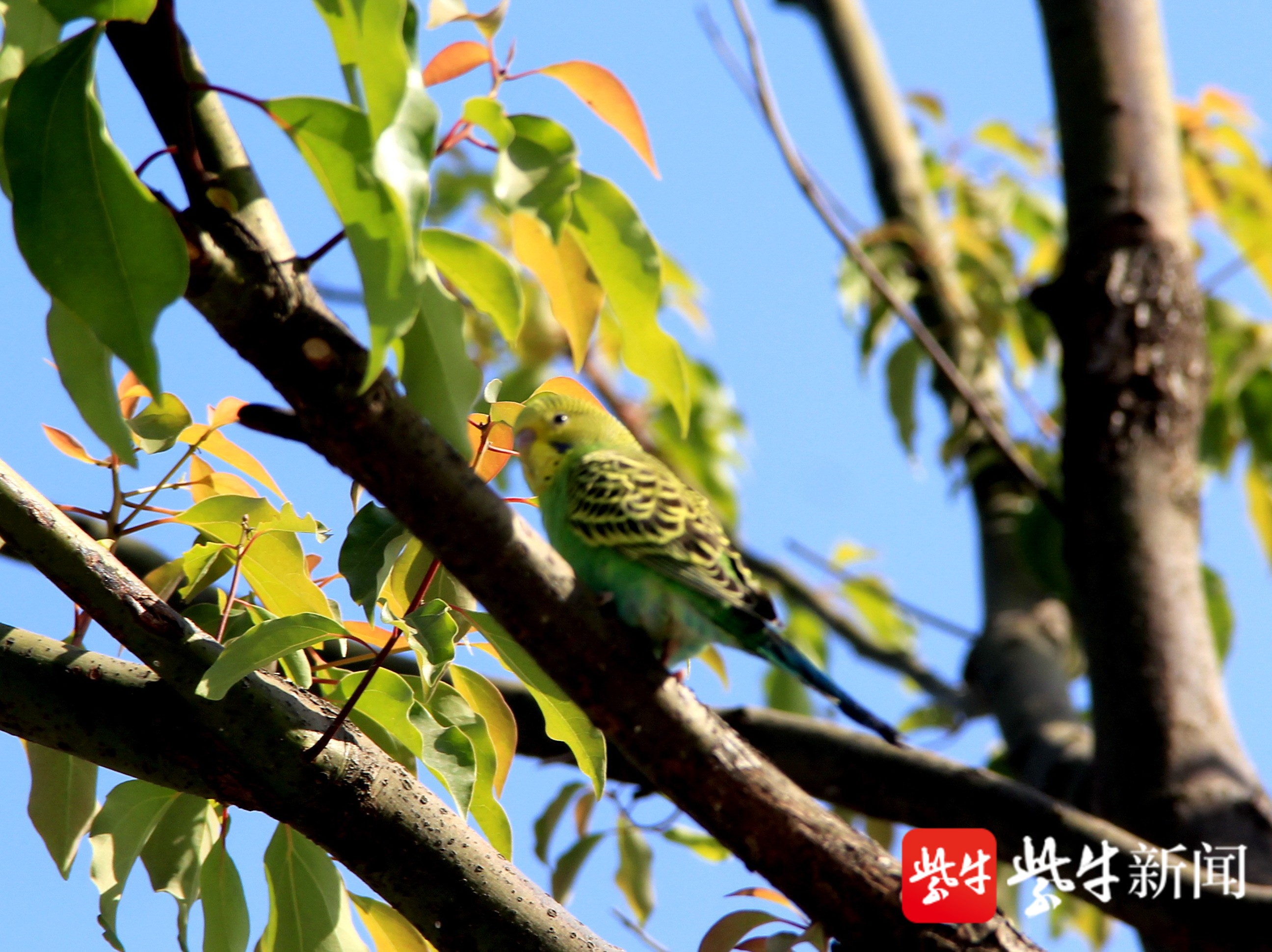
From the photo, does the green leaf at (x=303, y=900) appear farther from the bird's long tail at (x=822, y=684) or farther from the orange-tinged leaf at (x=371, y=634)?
the bird's long tail at (x=822, y=684)

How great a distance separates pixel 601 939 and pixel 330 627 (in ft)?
1.93

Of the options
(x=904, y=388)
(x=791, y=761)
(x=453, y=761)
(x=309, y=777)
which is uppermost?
(x=904, y=388)

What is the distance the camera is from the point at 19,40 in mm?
1035

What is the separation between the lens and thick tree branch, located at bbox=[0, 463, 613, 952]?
1.38m

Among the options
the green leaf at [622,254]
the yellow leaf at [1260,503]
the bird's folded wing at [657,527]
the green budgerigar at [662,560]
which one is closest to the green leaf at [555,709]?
the green budgerigar at [662,560]

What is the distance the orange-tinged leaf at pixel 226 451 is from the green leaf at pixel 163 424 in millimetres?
28

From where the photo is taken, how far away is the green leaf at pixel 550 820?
2486 mm

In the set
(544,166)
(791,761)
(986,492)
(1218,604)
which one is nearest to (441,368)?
(544,166)

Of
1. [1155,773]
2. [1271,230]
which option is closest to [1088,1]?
[1271,230]

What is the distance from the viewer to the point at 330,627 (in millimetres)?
1348

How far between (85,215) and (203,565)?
2.45ft

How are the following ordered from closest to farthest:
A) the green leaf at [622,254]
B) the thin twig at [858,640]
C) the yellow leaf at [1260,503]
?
the green leaf at [622,254]
the yellow leaf at [1260,503]
the thin twig at [858,640]

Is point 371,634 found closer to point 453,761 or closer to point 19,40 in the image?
point 453,761

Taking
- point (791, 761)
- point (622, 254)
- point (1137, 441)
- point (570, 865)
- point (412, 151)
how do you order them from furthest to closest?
point (1137, 441) → point (570, 865) → point (791, 761) → point (622, 254) → point (412, 151)
